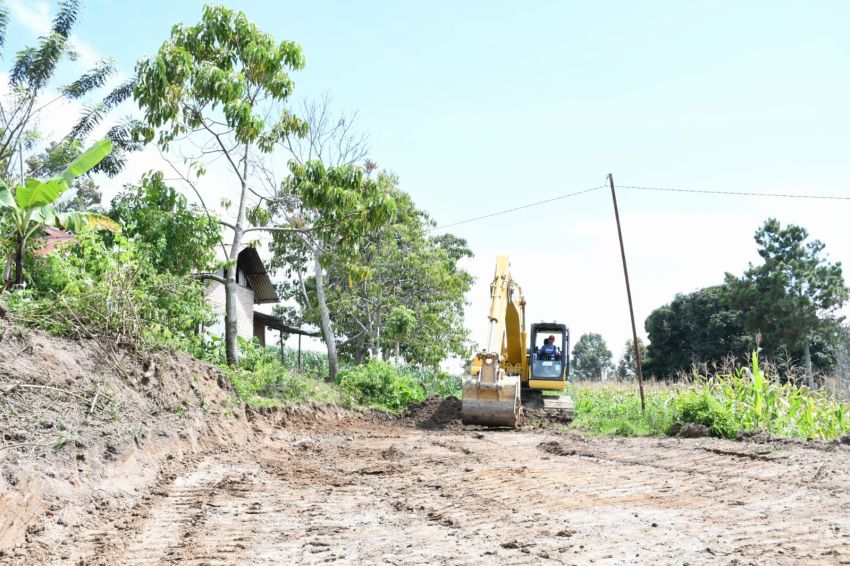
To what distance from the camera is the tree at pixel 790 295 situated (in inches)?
1796

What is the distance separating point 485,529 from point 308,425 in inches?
439

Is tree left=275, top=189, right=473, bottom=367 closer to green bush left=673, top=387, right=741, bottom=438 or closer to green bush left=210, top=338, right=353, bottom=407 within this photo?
green bush left=210, top=338, right=353, bottom=407

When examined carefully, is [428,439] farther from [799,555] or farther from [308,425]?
[799,555]

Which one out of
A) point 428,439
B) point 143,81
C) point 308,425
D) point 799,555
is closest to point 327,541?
point 799,555

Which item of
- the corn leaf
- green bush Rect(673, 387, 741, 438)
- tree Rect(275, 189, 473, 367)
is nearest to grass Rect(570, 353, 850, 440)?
green bush Rect(673, 387, 741, 438)

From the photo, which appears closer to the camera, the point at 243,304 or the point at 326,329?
the point at 326,329

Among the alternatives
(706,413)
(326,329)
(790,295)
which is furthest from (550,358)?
(790,295)

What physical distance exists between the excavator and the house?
13.1m

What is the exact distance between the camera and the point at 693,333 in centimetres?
5291

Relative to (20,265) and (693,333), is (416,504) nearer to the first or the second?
(20,265)

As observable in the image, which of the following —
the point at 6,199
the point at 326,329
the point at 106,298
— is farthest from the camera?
the point at 326,329

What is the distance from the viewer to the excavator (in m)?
15.3

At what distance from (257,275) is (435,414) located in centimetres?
1518

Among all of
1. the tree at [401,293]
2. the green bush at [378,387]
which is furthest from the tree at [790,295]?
the green bush at [378,387]
